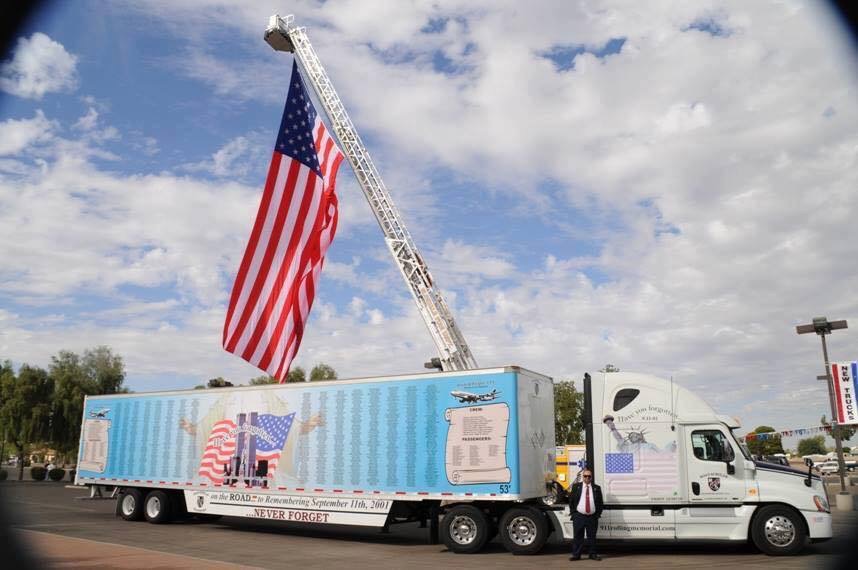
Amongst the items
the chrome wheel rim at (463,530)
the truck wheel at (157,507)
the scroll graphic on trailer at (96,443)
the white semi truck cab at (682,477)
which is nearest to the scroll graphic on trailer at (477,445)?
the chrome wheel rim at (463,530)

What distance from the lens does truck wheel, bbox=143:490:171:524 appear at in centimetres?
1855

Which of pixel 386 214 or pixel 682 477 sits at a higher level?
pixel 386 214

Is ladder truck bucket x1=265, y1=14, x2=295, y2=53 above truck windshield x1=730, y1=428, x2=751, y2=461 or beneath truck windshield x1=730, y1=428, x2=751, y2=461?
above

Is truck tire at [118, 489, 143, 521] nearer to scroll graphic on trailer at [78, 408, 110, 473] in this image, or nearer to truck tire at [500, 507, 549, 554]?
scroll graphic on trailer at [78, 408, 110, 473]

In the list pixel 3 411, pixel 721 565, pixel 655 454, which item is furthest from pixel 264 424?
pixel 3 411

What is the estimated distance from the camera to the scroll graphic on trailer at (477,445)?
45.8 ft

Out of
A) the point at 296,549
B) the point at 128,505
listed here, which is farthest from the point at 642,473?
the point at 128,505

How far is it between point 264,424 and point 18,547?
5844 mm

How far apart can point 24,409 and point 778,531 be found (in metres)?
49.6

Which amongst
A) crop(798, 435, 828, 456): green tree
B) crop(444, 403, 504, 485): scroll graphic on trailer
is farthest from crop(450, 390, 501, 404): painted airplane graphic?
crop(798, 435, 828, 456): green tree

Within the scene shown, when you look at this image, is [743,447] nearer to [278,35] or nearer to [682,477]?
[682,477]

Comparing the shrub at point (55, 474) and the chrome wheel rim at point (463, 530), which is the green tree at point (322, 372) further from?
the chrome wheel rim at point (463, 530)

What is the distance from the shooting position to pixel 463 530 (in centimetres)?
1422

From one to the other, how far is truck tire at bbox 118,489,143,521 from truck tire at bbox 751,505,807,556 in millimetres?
15872
